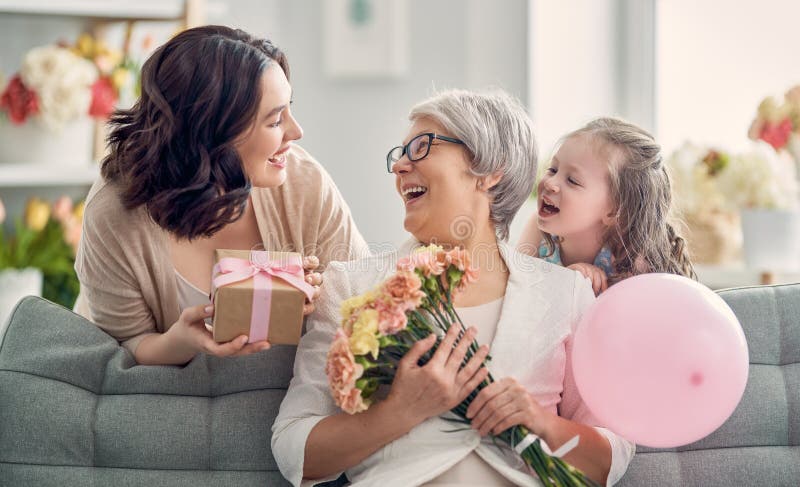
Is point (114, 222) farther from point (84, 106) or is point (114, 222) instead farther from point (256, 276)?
point (84, 106)

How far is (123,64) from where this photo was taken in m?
3.57

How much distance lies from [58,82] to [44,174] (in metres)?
0.37

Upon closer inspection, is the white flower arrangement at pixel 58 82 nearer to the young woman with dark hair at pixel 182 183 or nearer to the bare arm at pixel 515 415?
the young woman with dark hair at pixel 182 183

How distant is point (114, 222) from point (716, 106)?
2.61 meters

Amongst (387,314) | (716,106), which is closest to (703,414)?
(387,314)

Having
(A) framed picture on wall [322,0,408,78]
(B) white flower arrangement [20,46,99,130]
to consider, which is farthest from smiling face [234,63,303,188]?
(A) framed picture on wall [322,0,408,78]

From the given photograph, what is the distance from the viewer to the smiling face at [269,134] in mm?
2037

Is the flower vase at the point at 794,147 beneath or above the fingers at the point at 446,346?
above

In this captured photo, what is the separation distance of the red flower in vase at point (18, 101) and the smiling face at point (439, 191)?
1966 mm

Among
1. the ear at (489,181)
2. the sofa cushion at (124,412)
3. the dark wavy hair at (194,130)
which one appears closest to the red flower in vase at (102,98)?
the dark wavy hair at (194,130)

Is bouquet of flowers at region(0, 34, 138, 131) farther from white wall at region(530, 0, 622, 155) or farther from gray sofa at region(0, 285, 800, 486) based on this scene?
white wall at region(530, 0, 622, 155)

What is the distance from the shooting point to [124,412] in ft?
6.34

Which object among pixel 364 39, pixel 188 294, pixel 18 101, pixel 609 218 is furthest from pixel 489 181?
pixel 364 39

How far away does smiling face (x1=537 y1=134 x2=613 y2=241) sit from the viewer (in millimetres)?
2117
